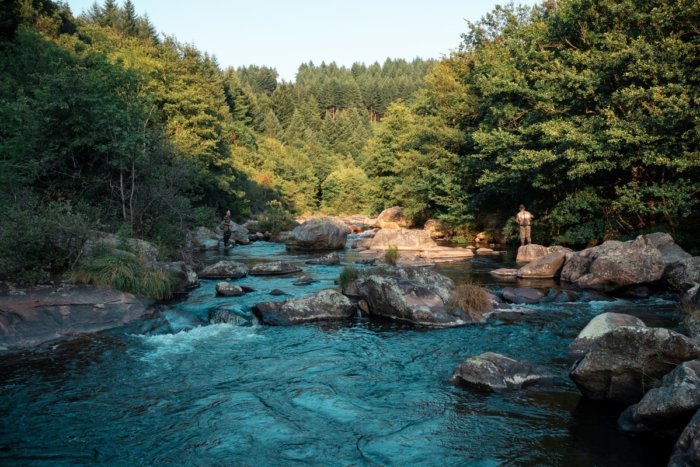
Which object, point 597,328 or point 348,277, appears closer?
point 597,328

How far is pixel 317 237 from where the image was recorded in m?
29.2

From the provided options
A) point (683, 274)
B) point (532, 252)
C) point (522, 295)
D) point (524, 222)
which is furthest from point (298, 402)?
point (524, 222)

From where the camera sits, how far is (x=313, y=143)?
95.9 meters

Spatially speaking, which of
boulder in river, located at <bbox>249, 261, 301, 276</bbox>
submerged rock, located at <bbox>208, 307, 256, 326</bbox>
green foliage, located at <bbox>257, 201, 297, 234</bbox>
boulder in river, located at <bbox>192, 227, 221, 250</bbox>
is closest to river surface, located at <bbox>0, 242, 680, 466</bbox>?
submerged rock, located at <bbox>208, 307, 256, 326</bbox>

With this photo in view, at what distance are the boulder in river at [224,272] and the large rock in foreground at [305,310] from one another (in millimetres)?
6199

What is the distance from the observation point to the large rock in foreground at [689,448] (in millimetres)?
5316

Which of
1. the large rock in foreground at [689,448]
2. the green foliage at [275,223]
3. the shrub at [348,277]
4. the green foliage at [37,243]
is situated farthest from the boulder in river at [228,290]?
the green foliage at [275,223]

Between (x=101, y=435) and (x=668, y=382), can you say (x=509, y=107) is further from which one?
(x=101, y=435)

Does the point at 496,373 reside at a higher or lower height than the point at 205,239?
lower

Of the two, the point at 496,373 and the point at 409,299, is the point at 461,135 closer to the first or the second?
the point at 409,299

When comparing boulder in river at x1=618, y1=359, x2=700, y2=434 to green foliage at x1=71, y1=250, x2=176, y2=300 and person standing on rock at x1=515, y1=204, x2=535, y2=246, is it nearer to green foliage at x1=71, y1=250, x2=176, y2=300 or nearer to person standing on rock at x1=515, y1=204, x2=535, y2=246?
green foliage at x1=71, y1=250, x2=176, y2=300

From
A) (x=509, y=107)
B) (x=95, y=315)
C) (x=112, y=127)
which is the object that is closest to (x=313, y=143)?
(x=509, y=107)

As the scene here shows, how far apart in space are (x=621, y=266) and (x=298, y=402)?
12361 mm

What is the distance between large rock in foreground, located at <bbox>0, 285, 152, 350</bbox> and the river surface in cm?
45
